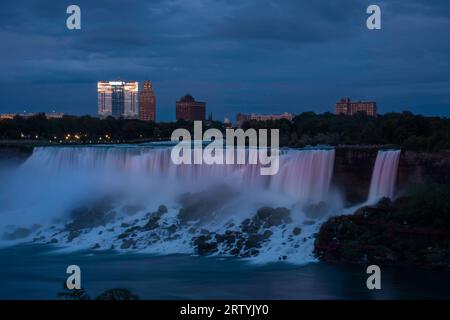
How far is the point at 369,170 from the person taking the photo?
29656 millimetres

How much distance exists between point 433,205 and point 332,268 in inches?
184

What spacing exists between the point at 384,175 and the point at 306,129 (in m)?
23.4

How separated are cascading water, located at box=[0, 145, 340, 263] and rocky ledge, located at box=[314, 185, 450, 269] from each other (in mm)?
1103

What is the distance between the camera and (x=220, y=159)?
34.0 meters

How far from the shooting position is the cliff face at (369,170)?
28.1 meters

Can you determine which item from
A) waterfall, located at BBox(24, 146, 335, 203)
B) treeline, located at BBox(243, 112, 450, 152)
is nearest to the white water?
waterfall, located at BBox(24, 146, 335, 203)

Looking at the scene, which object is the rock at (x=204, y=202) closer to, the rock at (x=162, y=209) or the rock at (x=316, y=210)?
the rock at (x=162, y=209)

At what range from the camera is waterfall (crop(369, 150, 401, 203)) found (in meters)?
28.4

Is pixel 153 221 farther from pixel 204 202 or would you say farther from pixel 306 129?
pixel 306 129

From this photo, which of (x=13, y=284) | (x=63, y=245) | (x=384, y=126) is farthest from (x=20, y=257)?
(x=384, y=126)

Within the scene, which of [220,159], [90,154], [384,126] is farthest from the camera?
[384,126]

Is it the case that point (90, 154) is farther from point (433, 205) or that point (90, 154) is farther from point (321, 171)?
point (433, 205)

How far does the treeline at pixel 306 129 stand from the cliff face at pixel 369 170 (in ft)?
3.93

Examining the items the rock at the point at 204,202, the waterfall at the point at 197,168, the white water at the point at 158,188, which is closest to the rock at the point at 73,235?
the white water at the point at 158,188
